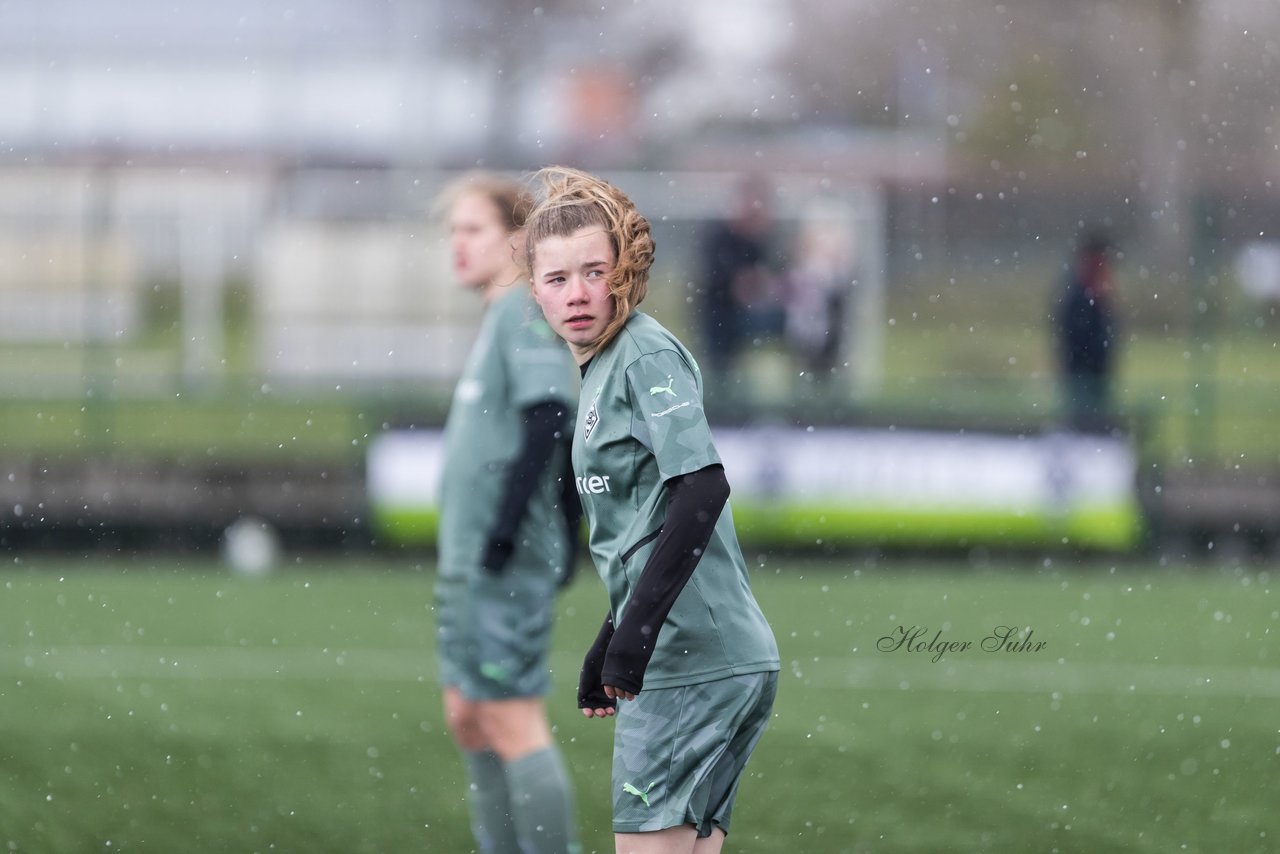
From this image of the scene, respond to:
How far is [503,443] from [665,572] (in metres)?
1.60

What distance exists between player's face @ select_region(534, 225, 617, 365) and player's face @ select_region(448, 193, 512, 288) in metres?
→ 1.30

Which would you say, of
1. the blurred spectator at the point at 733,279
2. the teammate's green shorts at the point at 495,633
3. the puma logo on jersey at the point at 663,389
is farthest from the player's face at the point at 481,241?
the blurred spectator at the point at 733,279

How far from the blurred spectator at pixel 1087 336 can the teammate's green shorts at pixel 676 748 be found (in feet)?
27.3

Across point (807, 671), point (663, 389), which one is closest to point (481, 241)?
point (663, 389)

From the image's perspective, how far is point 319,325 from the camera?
18.0 meters

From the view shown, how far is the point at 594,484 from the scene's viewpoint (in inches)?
117

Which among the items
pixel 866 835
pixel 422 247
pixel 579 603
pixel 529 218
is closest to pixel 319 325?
pixel 422 247

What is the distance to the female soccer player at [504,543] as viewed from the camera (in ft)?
13.7

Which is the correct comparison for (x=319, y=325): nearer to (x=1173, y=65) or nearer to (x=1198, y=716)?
(x=1198, y=716)

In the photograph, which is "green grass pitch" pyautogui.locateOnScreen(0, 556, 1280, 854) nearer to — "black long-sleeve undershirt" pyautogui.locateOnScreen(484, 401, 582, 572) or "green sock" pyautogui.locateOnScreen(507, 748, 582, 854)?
"green sock" pyautogui.locateOnScreen(507, 748, 582, 854)

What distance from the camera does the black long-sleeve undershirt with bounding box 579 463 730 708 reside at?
2.73 meters

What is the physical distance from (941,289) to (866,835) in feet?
56.7

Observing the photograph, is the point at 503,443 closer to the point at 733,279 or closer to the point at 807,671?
the point at 807,671

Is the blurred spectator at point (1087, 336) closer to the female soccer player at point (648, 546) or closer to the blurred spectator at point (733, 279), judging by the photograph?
the blurred spectator at point (733, 279)
